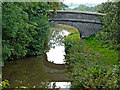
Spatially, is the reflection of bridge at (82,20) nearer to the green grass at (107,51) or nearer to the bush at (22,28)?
the green grass at (107,51)

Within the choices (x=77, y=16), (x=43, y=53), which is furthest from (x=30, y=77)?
(x=77, y=16)

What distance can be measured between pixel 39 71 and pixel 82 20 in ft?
23.9

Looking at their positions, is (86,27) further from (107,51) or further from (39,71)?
(39,71)

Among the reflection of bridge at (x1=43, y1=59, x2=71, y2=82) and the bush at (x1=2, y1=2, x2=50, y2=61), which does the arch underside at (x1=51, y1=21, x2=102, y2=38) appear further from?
the reflection of bridge at (x1=43, y1=59, x2=71, y2=82)

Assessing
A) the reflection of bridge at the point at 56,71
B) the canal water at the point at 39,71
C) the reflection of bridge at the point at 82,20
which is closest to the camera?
the canal water at the point at 39,71

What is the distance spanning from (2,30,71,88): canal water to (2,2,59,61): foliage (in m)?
0.54

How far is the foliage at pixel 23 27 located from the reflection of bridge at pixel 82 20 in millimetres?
3145

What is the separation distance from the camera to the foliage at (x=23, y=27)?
26.9 ft

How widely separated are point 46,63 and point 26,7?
3.37m

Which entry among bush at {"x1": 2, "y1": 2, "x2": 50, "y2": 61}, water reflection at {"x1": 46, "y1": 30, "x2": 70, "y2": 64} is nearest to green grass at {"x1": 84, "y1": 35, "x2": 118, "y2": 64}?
water reflection at {"x1": 46, "y1": 30, "x2": 70, "y2": 64}

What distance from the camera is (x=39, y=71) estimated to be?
9641 millimetres

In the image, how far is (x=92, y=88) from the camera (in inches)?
264

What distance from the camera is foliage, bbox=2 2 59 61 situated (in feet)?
26.9

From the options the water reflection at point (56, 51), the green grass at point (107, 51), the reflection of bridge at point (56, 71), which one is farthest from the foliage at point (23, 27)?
the green grass at point (107, 51)
